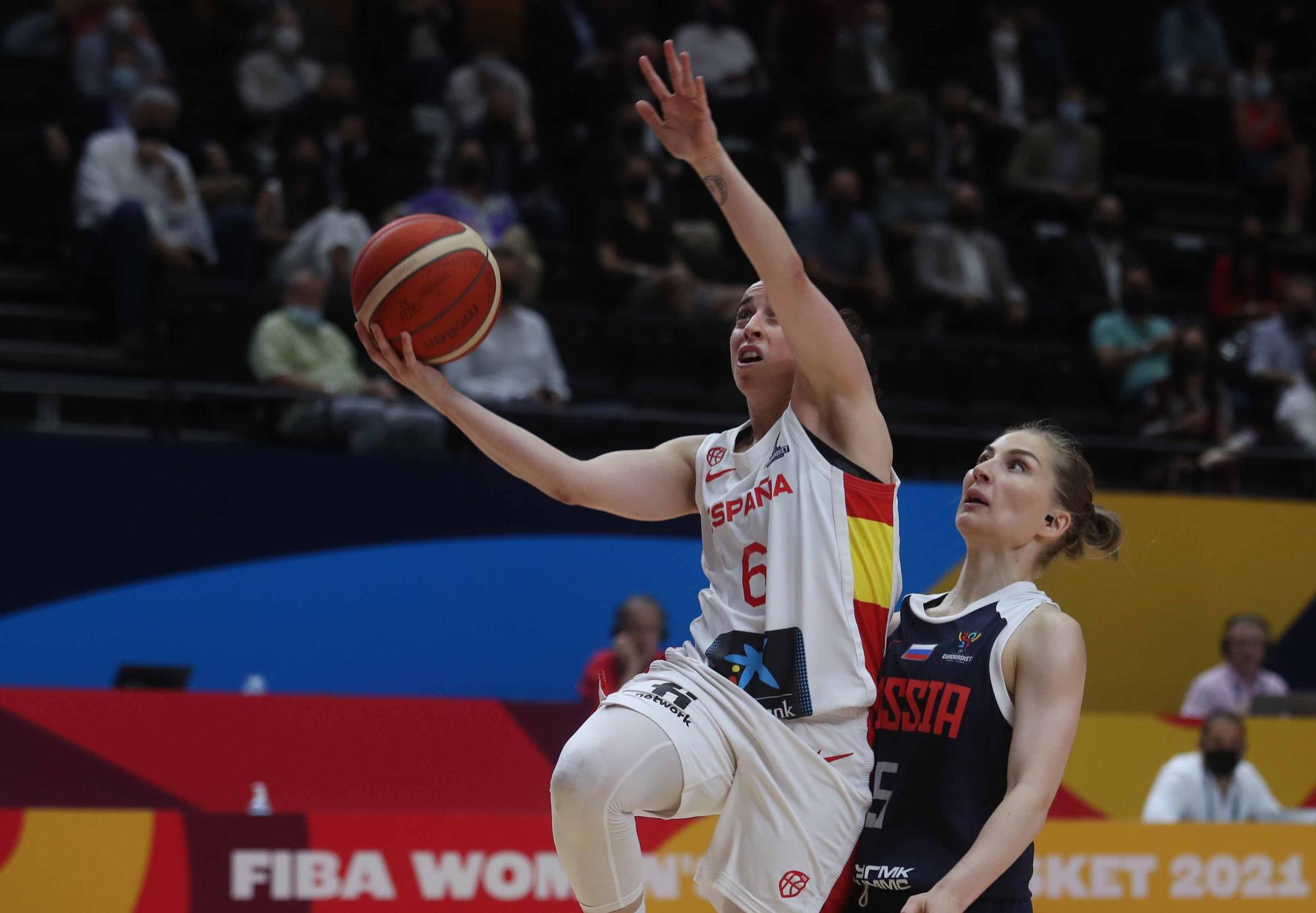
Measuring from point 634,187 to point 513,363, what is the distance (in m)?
1.89

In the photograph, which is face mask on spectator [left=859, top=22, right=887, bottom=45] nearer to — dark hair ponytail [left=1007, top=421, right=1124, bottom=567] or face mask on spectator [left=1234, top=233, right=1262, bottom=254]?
face mask on spectator [left=1234, top=233, right=1262, bottom=254]

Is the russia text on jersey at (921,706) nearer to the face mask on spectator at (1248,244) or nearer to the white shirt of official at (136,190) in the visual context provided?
the white shirt of official at (136,190)

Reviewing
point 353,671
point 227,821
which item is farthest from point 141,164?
point 227,821

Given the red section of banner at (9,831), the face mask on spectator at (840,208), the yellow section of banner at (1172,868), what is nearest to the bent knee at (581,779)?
the red section of banner at (9,831)

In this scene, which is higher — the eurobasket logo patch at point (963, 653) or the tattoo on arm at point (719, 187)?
the tattoo on arm at point (719, 187)

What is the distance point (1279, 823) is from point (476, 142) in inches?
239

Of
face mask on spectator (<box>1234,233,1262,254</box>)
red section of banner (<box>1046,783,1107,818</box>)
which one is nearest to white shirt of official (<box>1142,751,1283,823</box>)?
red section of banner (<box>1046,783,1107,818</box>)

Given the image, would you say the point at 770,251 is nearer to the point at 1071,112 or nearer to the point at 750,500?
the point at 750,500

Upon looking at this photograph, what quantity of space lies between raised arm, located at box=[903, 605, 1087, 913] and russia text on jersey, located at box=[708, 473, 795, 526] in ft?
1.90

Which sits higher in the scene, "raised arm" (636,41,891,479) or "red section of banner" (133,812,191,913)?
"raised arm" (636,41,891,479)

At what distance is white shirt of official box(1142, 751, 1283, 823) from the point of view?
23.0 ft

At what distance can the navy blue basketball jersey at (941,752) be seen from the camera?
10.4 ft

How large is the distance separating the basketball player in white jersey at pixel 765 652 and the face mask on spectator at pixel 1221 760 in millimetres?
4122

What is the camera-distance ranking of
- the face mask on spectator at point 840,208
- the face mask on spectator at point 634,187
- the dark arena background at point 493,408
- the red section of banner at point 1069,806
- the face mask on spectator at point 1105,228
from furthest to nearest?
1. the face mask on spectator at point 1105,228
2. the face mask on spectator at point 840,208
3. the face mask on spectator at point 634,187
4. the red section of banner at point 1069,806
5. the dark arena background at point 493,408
